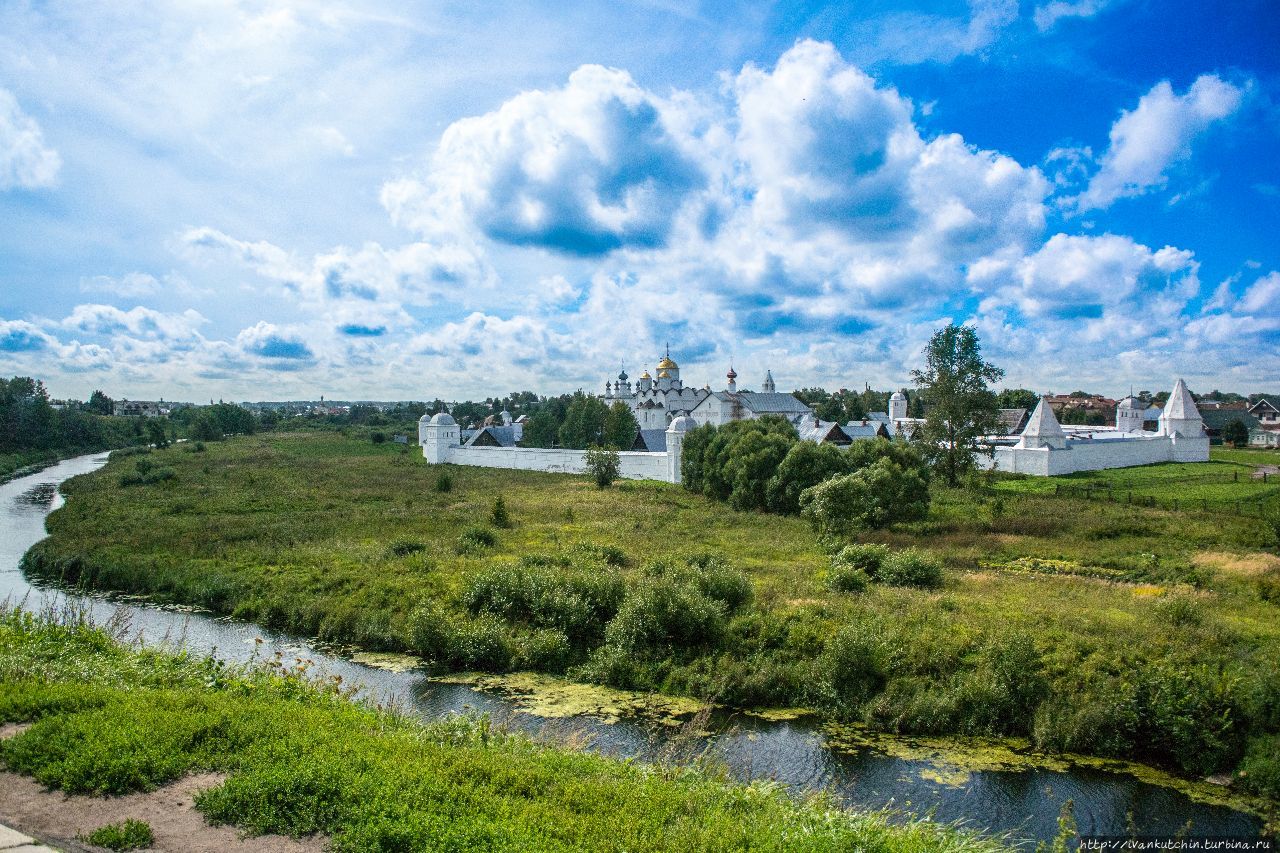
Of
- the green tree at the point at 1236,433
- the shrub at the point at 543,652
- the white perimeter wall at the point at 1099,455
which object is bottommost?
the shrub at the point at 543,652

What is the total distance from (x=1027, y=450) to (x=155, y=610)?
44355 mm

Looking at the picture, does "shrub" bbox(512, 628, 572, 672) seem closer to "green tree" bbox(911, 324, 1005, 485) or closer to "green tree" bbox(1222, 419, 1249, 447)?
"green tree" bbox(911, 324, 1005, 485)

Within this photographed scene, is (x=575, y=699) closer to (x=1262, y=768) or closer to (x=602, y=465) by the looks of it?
(x=1262, y=768)

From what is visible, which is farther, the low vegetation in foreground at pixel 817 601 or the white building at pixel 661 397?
the white building at pixel 661 397

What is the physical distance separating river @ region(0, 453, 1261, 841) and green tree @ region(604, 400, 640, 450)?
45.9m

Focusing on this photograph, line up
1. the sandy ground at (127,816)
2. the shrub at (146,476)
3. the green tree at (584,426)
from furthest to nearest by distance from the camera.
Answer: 1. the green tree at (584,426)
2. the shrub at (146,476)
3. the sandy ground at (127,816)

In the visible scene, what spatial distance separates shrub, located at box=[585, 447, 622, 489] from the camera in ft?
138

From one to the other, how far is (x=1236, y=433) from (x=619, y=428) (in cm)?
6173

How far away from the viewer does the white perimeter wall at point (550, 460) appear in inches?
1774

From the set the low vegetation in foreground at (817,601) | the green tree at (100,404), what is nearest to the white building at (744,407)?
the low vegetation in foreground at (817,601)

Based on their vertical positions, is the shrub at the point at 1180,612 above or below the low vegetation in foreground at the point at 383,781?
below

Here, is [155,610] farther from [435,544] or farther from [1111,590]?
[1111,590]

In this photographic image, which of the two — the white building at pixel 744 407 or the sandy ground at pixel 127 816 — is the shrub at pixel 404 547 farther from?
the white building at pixel 744 407

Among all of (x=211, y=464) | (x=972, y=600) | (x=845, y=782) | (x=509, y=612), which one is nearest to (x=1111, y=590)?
(x=972, y=600)
